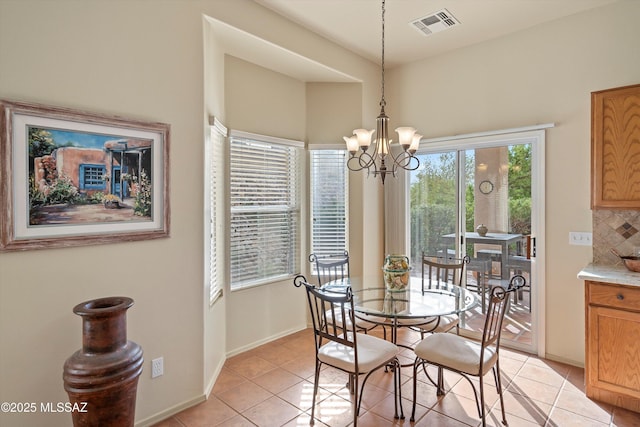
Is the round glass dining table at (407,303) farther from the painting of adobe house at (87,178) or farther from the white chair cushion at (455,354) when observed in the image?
the painting of adobe house at (87,178)

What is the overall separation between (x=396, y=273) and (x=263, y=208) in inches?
62.6

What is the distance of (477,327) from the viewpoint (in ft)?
12.2

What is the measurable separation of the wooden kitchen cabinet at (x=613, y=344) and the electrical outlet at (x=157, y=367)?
312 cm

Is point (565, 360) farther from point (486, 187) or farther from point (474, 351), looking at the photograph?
point (486, 187)

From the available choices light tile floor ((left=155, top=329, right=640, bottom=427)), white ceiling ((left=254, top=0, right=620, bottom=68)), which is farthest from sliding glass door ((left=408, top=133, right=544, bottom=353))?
white ceiling ((left=254, top=0, right=620, bottom=68))

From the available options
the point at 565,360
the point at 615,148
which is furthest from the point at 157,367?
the point at 615,148

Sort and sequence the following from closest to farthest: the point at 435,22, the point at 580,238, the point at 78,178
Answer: the point at 78,178, the point at 580,238, the point at 435,22

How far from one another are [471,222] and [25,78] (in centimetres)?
384

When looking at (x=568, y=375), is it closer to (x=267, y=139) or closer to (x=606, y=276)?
(x=606, y=276)

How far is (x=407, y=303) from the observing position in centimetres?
267

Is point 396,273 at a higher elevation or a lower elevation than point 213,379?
higher

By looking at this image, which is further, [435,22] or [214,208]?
[435,22]

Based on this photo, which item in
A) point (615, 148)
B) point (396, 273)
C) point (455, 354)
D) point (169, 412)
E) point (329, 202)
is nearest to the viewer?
point (455, 354)

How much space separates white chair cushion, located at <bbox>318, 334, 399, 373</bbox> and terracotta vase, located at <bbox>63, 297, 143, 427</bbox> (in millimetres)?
1170
